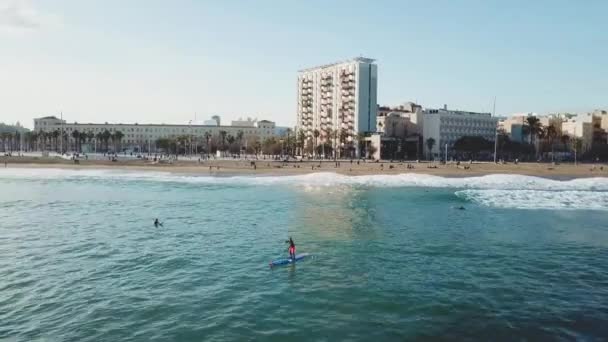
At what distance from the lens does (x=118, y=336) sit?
49.4 ft

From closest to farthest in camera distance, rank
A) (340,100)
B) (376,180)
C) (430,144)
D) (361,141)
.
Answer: (376,180), (361,141), (430,144), (340,100)

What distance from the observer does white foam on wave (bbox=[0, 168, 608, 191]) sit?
236ft

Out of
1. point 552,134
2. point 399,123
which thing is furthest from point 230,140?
point 552,134

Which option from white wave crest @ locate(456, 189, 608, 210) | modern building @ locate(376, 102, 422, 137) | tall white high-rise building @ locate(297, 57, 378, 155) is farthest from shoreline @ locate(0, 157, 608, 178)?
modern building @ locate(376, 102, 422, 137)

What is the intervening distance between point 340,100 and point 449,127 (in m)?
36.5

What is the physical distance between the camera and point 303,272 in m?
22.7

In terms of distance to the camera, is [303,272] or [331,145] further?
[331,145]

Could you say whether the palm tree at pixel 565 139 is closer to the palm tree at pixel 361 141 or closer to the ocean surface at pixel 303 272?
the palm tree at pixel 361 141

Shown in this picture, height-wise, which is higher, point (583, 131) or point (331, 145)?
point (583, 131)

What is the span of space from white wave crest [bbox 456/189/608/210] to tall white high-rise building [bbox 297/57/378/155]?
81292 millimetres

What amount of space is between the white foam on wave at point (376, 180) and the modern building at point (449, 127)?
62347 millimetres

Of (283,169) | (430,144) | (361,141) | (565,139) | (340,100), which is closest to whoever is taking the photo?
(283,169)

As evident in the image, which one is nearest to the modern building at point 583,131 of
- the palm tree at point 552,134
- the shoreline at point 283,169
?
the palm tree at point 552,134

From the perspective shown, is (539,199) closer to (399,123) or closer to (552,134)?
(399,123)
